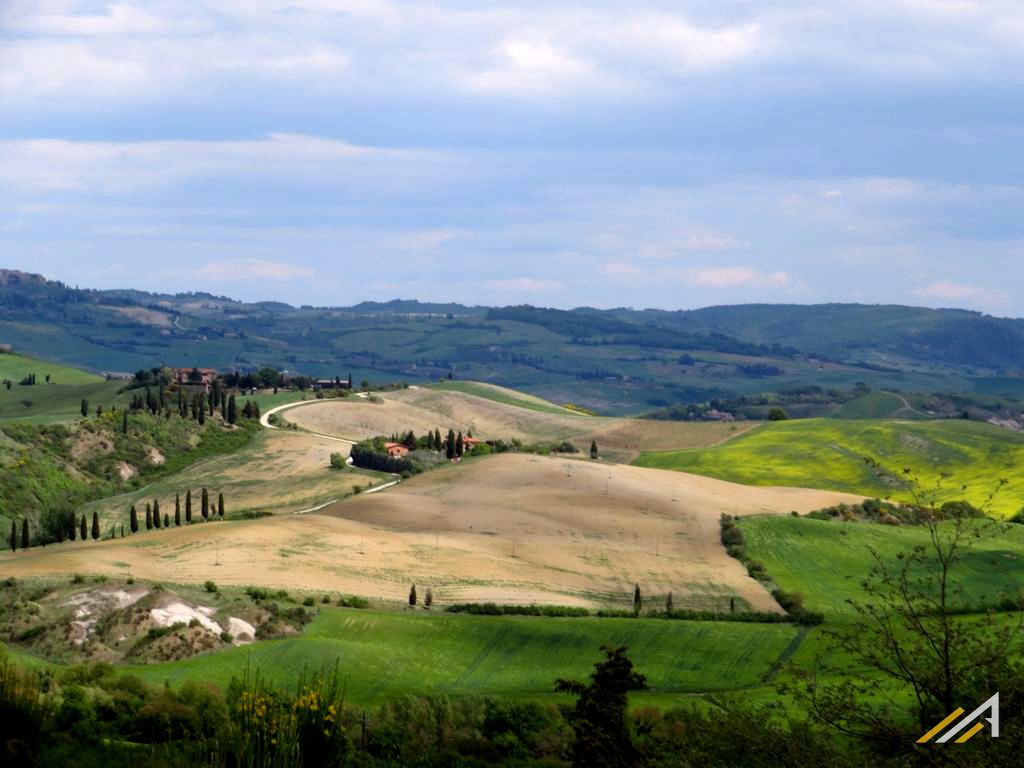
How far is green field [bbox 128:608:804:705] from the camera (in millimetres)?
74688

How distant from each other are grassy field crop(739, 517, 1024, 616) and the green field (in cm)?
1519

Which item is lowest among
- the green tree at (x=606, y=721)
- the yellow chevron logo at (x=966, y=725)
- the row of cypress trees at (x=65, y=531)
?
the row of cypress trees at (x=65, y=531)

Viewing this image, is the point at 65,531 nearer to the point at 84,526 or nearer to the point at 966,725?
the point at 84,526

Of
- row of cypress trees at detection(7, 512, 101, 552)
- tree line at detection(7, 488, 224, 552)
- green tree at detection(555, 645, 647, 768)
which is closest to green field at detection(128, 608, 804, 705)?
green tree at detection(555, 645, 647, 768)

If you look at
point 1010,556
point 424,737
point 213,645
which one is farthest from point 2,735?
point 1010,556

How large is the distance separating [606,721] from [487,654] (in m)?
33.1

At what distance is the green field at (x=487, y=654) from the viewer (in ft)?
245

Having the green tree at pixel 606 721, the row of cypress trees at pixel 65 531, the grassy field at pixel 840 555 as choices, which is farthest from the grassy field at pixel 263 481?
the green tree at pixel 606 721

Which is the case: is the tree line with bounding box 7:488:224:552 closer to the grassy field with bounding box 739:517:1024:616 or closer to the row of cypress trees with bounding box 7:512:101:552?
the row of cypress trees with bounding box 7:512:101:552

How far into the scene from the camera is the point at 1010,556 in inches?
4688

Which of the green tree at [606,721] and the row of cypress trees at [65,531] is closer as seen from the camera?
the green tree at [606,721]

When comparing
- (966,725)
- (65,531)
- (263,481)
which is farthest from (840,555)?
(966,725)

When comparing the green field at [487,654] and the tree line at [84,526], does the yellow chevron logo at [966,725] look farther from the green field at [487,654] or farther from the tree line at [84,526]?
the tree line at [84,526]

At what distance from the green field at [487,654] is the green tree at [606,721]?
22.1 m
